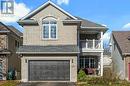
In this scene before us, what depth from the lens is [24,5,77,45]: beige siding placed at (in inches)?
1672

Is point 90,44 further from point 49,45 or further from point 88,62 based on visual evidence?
point 49,45

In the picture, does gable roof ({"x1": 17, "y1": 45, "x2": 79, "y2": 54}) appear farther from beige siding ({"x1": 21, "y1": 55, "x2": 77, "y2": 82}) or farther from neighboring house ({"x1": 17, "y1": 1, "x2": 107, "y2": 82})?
beige siding ({"x1": 21, "y1": 55, "x2": 77, "y2": 82})

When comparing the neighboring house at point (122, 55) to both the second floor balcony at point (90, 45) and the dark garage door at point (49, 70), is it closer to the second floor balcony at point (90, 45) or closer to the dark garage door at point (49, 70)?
the second floor balcony at point (90, 45)

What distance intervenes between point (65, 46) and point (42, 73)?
402cm

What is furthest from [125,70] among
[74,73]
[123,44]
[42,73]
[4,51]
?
[4,51]

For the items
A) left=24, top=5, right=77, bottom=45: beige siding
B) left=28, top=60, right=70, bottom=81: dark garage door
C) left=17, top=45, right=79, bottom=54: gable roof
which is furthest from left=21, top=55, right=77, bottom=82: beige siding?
left=24, top=5, right=77, bottom=45: beige siding

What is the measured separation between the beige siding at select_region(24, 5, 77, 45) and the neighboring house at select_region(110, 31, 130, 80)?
7159mm

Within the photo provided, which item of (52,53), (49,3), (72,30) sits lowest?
(52,53)

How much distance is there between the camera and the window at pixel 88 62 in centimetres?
4923

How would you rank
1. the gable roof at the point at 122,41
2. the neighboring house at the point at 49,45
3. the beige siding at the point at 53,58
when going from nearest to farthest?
the beige siding at the point at 53,58, the neighboring house at the point at 49,45, the gable roof at the point at 122,41

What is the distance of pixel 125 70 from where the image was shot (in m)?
45.2

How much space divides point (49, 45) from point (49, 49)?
3.68 ft

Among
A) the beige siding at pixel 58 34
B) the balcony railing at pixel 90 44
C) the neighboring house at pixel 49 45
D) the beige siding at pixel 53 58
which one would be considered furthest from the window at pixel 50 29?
the balcony railing at pixel 90 44

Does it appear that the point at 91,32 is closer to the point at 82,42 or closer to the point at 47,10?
the point at 82,42
